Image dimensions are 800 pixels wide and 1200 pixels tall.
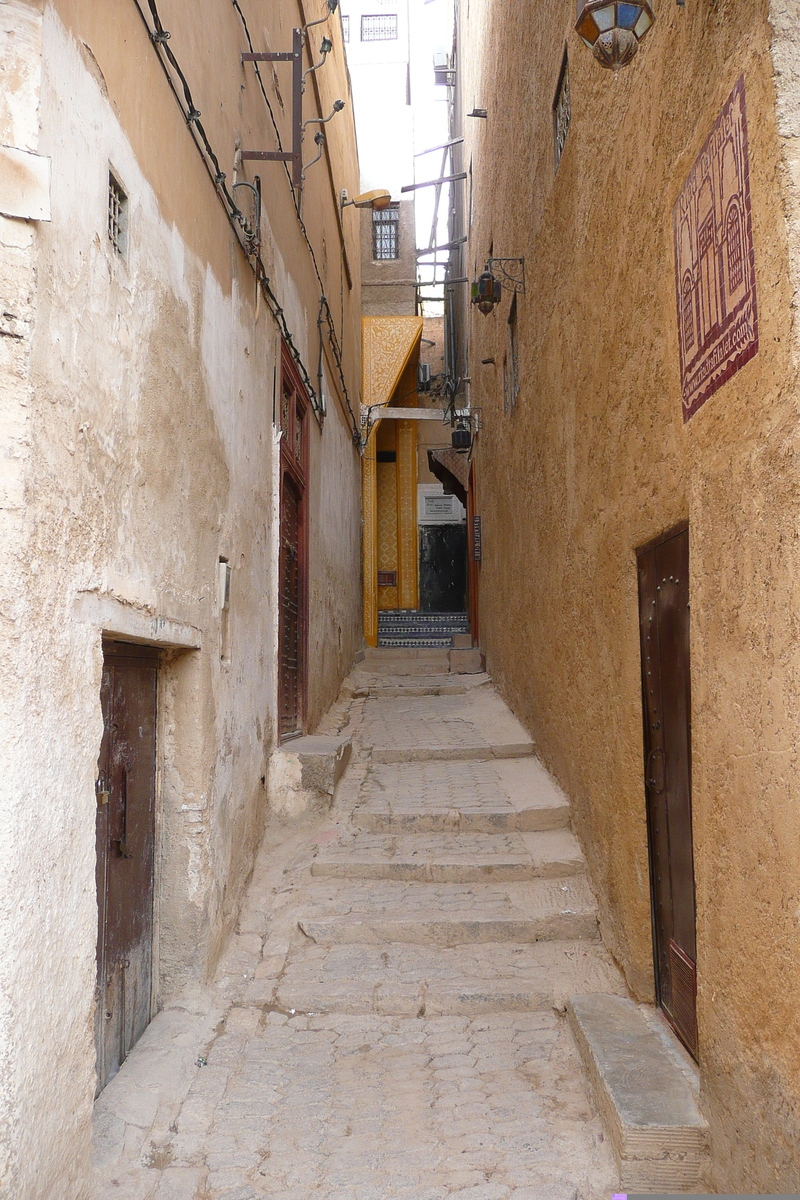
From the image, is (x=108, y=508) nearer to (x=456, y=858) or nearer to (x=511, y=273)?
(x=456, y=858)

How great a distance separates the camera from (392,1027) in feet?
12.1

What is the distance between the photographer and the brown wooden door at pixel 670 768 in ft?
9.69

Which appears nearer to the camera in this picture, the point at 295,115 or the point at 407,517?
the point at 295,115

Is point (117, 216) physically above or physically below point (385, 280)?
below

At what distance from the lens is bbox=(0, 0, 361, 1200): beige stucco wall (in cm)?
192

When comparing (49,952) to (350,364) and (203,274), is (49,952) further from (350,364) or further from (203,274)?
(350,364)

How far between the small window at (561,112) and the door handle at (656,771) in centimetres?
346

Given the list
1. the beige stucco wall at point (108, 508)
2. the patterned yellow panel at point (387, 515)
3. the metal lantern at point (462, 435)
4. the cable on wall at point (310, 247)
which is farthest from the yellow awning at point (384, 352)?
the beige stucco wall at point (108, 508)

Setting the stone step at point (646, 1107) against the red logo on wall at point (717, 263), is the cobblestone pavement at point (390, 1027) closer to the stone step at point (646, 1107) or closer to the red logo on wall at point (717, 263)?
the stone step at point (646, 1107)

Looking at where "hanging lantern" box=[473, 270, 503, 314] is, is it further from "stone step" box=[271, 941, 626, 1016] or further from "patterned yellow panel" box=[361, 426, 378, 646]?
"patterned yellow panel" box=[361, 426, 378, 646]

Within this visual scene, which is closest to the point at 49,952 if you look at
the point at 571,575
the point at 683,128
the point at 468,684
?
the point at 683,128

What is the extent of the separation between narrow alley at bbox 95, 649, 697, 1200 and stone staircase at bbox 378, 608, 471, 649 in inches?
314

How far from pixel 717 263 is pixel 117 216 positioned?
1.76 m

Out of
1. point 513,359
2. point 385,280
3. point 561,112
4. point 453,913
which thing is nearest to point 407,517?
point 385,280
